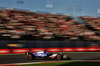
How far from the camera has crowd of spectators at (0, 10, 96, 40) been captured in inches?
748

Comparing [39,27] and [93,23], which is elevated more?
[93,23]

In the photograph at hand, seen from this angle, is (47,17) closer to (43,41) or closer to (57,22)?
(57,22)

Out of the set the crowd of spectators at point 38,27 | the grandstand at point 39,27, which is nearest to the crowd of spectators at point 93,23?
the grandstand at point 39,27

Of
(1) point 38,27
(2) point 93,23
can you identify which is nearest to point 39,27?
(1) point 38,27

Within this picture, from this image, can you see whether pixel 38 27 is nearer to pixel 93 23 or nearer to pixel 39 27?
pixel 39 27

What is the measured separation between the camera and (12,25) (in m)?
20.2

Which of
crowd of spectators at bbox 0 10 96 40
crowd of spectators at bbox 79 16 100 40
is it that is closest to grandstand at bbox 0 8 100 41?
crowd of spectators at bbox 0 10 96 40

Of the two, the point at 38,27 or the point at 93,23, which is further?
the point at 93,23

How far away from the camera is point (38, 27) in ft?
71.2

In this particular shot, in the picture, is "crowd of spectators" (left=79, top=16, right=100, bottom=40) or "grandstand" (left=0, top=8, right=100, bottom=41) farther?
"crowd of spectators" (left=79, top=16, right=100, bottom=40)

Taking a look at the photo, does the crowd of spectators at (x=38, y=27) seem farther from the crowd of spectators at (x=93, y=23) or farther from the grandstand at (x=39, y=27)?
the crowd of spectators at (x=93, y=23)

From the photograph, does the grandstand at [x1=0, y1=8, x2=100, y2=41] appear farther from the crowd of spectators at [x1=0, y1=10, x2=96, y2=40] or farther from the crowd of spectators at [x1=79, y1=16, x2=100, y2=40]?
the crowd of spectators at [x1=79, y1=16, x2=100, y2=40]

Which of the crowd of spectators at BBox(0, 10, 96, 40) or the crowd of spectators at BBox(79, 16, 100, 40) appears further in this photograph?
the crowd of spectators at BBox(79, 16, 100, 40)

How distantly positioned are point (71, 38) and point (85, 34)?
9.09 feet
